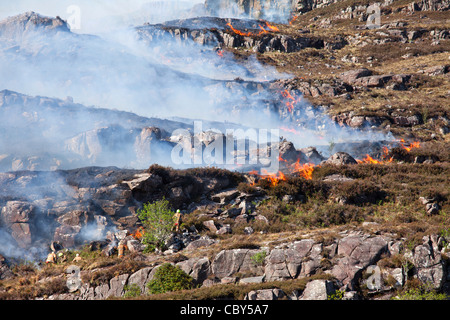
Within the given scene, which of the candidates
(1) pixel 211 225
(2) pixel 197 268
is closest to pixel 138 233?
(1) pixel 211 225

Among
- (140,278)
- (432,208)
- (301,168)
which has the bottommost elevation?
(140,278)

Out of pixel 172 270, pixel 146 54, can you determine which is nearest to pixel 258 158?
pixel 172 270

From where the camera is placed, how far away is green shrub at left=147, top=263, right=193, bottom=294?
13625mm

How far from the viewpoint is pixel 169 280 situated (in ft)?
45.6

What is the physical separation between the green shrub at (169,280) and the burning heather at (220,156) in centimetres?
25

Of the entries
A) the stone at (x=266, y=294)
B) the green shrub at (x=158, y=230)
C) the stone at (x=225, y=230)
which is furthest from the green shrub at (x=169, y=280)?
the stone at (x=225, y=230)

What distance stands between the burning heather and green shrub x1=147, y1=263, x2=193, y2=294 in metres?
0.25

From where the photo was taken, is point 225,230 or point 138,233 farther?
point 138,233

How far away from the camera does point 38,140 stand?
38219mm

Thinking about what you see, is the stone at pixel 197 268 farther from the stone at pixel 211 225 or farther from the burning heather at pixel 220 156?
the stone at pixel 211 225

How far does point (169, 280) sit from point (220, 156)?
22.4 meters

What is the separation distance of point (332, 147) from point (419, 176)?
11482 millimetres

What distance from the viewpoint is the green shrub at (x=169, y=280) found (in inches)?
536

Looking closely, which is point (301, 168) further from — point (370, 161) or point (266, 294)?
point (266, 294)
